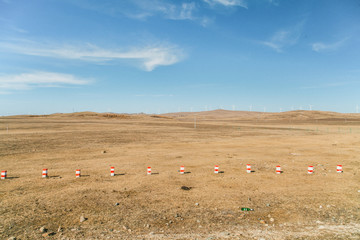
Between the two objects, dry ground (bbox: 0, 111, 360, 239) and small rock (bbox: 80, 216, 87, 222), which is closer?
dry ground (bbox: 0, 111, 360, 239)

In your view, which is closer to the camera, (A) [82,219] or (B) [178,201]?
(A) [82,219]

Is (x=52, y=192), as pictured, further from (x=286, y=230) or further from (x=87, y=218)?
(x=286, y=230)

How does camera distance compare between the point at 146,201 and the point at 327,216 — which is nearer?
the point at 327,216

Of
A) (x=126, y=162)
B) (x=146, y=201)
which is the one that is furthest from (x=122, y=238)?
(x=126, y=162)

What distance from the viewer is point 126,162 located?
17.6 m

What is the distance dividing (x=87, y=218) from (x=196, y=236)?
3.71 m

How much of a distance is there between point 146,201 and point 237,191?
407 cm

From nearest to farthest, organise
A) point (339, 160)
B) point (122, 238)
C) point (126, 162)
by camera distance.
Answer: point (122, 238), point (126, 162), point (339, 160)

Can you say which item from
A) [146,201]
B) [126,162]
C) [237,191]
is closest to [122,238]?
[146,201]

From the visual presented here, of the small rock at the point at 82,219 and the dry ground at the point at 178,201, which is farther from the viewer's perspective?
the small rock at the point at 82,219

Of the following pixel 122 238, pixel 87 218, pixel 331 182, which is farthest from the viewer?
pixel 331 182

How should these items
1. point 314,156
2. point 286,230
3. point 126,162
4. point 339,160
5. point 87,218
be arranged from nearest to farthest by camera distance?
point 286,230 → point 87,218 → point 126,162 → point 339,160 → point 314,156

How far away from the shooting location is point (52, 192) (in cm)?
1073

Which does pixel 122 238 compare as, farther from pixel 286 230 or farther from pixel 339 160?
pixel 339 160
